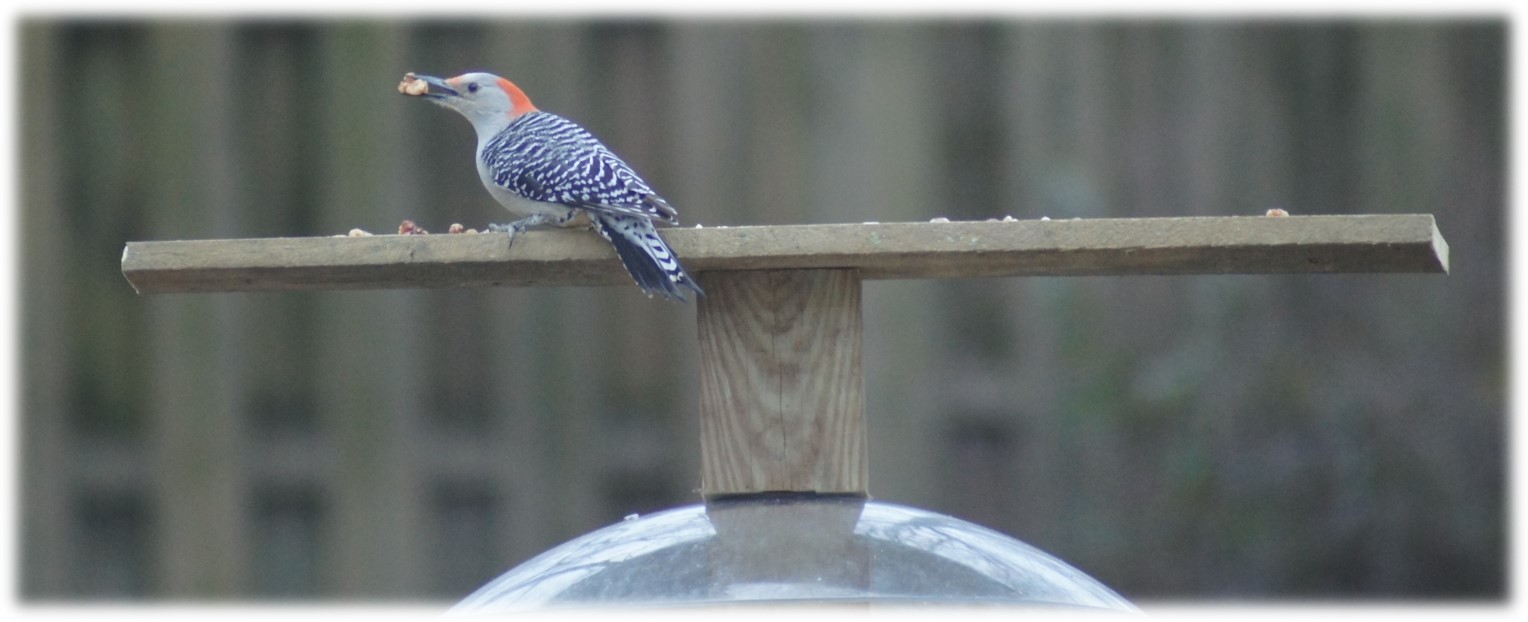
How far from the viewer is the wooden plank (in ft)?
6.10

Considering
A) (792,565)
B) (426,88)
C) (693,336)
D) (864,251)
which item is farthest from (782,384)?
(693,336)

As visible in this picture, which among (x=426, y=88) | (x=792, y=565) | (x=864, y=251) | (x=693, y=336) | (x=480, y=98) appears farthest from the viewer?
(x=693, y=336)

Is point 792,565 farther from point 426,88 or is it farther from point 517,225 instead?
point 426,88

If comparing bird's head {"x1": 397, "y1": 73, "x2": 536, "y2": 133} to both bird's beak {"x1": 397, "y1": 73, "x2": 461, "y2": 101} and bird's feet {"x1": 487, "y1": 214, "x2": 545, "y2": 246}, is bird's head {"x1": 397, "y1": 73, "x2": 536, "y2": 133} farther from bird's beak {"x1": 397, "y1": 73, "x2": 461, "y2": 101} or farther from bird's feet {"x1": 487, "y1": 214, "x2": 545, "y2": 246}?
bird's feet {"x1": 487, "y1": 214, "x2": 545, "y2": 246}

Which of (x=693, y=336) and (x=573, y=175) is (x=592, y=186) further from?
(x=693, y=336)

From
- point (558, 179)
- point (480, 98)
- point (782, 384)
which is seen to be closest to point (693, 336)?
point (480, 98)

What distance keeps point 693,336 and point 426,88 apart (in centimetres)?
127

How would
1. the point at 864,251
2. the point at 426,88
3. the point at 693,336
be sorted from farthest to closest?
the point at 693,336 < the point at 426,88 < the point at 864,251

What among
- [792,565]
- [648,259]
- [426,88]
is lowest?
[792,565]

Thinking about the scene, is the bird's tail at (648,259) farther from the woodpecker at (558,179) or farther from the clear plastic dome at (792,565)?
the clear plastic dome at (792,565)

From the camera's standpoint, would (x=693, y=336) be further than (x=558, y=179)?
Yes

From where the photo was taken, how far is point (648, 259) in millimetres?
1919

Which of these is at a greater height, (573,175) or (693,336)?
(573,175)

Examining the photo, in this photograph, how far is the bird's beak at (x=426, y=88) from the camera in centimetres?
247
